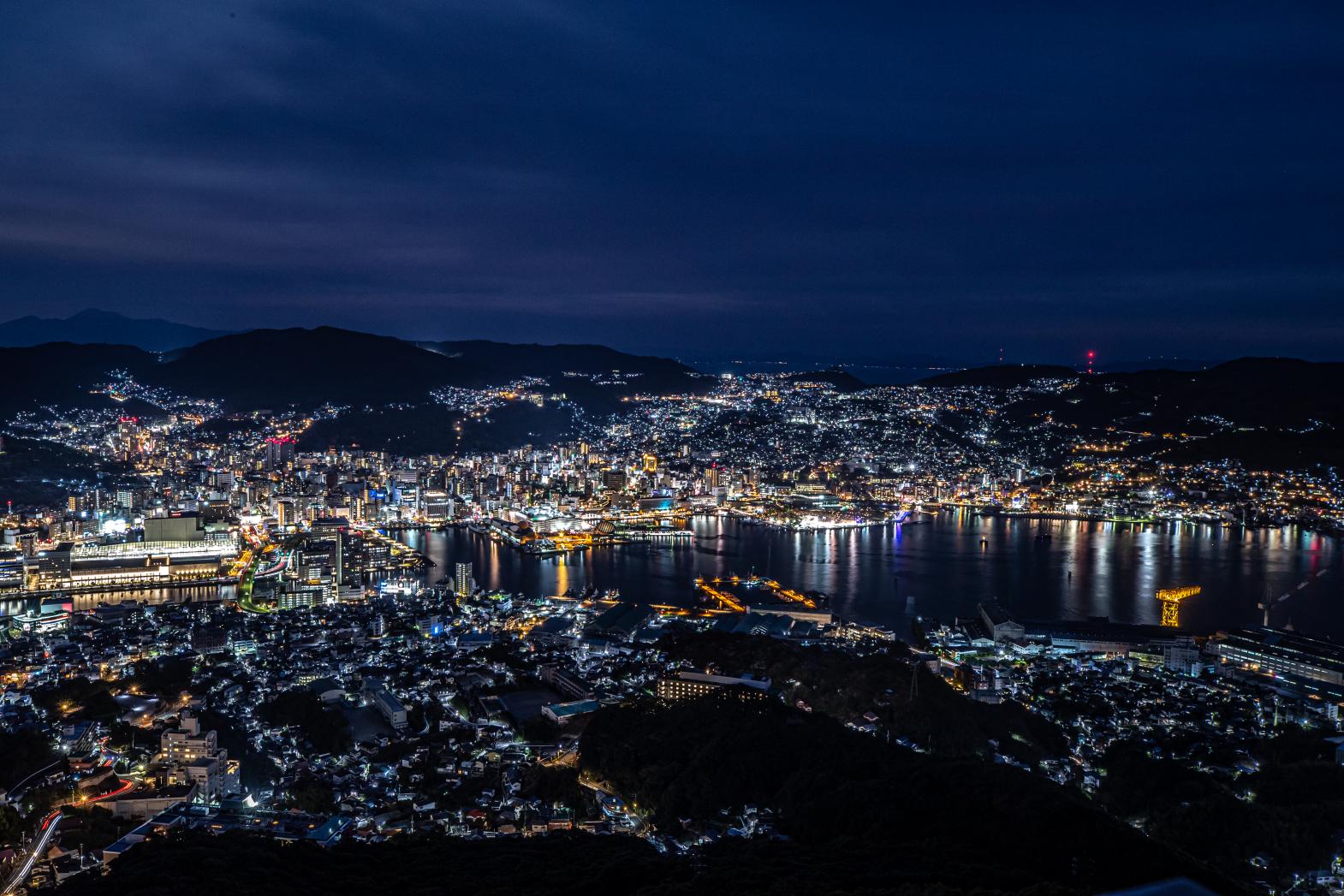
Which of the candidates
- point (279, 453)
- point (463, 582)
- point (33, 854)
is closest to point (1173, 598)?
point (463, 582)

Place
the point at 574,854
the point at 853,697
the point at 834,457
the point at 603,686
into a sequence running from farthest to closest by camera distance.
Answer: the point at 834,457 → the point at 603,686 → the point at 853,697 → the point at 574,854

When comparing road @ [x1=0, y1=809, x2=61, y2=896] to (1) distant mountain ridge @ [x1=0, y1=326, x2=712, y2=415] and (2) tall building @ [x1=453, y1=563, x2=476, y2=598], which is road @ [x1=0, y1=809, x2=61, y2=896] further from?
(1) distant mountain ridge @ [x1=0, y1=326, x2=712, y2=415]

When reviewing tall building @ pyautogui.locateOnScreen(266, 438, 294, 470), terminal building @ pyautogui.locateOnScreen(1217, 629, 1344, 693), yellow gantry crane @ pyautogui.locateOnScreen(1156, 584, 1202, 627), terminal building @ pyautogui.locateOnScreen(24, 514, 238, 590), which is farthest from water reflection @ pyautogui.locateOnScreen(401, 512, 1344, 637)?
tall building @ pyautogui.locateOnScreen(266, 438, 294, 470)

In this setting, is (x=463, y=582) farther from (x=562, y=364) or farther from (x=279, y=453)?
(x=562, y=364)

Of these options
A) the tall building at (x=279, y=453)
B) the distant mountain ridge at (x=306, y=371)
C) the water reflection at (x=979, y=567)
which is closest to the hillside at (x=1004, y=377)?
the distant mountain ridge at (x=306, y=371)

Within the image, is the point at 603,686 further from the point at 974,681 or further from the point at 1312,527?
the point at 1312,527

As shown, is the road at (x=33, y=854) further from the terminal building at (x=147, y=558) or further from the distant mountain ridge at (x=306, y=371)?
the distant mountain ridge at (x=306, y=371)

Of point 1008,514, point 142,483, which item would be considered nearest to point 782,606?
point 1008,514
